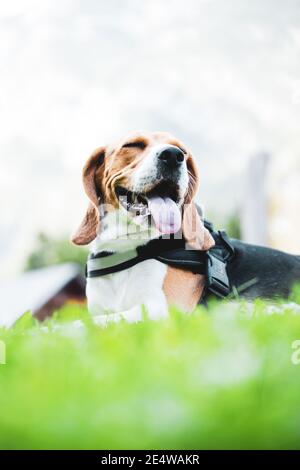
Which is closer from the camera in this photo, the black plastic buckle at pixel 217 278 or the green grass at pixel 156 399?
the green grass at pixel 156 399

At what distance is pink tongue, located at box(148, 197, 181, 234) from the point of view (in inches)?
113

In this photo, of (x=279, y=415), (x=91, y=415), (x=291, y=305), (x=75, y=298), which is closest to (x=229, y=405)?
(x=279, y=415)

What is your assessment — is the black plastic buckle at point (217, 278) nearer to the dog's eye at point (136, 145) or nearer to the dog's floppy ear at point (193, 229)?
the dog's floppy ear at point (193, 229)

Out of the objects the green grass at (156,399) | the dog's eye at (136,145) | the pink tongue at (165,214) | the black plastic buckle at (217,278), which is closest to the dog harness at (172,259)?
the black plastic buckle at (217,278)

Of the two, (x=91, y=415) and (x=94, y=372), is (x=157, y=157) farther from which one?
(x=91, y=415)

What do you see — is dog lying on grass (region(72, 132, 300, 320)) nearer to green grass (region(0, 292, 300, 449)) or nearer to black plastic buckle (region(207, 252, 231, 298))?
black plastic buckle (region(207, 252, 231, 298))

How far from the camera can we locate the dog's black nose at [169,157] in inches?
117

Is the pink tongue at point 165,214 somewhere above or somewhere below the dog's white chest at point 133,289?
above

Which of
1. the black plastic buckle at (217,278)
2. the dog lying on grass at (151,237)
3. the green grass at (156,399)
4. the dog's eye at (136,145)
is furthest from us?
the dog's eye at (136,145)

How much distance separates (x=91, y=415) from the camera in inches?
31.0

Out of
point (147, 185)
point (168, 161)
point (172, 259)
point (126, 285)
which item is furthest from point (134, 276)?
point (168, 161)

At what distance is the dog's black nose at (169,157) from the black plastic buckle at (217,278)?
1.76 feet

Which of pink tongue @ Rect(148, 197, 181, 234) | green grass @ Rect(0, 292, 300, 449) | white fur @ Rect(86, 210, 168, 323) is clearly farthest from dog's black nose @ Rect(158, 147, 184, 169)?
green grass @ Rect(0, 292, 300, 449)
